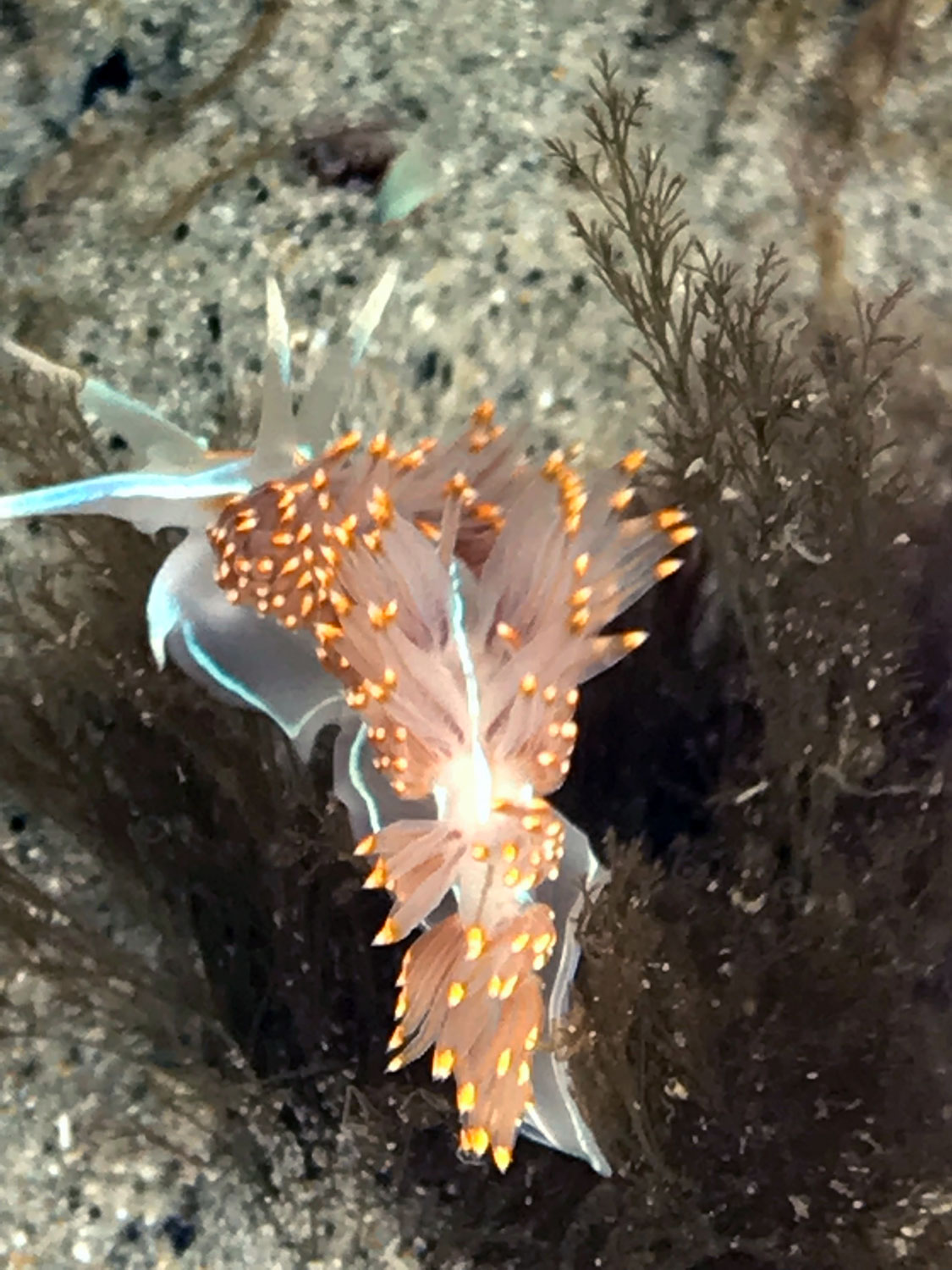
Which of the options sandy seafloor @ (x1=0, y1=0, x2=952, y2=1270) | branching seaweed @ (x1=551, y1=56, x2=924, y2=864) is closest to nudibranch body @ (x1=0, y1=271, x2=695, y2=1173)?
branching seaweed @ (x1=551, y1=56, x2=924, y2=864)

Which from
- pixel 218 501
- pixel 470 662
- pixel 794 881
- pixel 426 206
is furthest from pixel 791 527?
pixel 426 206

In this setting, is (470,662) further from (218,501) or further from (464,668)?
(218,501)

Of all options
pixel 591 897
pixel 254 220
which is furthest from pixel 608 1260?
pixel 254 220

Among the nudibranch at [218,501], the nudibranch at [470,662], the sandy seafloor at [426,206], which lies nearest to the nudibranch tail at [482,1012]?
the nudibranch at [470,662]

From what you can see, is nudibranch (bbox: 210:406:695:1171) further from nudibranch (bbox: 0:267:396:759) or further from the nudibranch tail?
nudibranch (bbox: 0:267:396:759)

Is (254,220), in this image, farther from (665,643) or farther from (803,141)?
(665,643)

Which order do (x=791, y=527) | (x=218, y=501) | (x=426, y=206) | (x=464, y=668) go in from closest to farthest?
(x=464, y=668), (x=218, y=501), (x=791, y=527), (x=426, y=206)

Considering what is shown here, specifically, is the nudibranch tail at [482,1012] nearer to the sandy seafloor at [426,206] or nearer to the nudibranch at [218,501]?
the nudibranch at [218,501]
